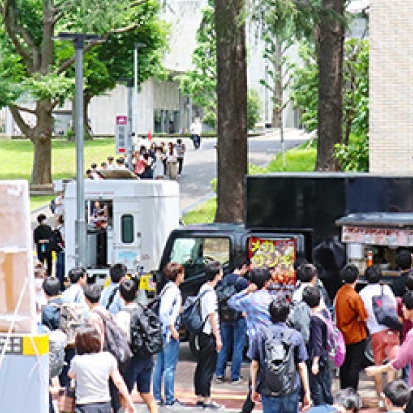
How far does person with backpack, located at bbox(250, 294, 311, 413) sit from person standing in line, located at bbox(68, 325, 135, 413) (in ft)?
4.29

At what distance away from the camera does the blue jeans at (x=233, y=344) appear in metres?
14.4

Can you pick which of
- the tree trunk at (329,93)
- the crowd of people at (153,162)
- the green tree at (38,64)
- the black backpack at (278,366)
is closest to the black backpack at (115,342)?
the black backpack at (278,366)

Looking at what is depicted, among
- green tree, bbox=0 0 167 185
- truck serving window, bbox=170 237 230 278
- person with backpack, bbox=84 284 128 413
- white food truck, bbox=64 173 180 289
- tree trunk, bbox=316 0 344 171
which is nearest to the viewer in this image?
person with backpack, bbox=84 284 128 413

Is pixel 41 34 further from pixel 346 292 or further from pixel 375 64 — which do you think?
pixel 346 292

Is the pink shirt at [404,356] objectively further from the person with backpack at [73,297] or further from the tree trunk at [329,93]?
the tree trunk at [329,93]

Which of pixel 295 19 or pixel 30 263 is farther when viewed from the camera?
pixel 295 19

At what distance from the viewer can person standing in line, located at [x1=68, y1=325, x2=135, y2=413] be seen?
9.42 meters

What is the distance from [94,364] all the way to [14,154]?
46.5 m

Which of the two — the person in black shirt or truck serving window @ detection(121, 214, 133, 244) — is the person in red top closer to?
the person in black shirt

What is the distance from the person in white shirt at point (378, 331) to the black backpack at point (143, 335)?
2.64 meters

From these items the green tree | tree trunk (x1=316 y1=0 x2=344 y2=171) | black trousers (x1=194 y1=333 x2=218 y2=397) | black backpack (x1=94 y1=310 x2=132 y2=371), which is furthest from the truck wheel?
the green tree

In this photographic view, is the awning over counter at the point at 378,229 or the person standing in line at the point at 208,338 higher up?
the awning over counter at the point at 378,229

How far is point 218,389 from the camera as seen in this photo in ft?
46.7

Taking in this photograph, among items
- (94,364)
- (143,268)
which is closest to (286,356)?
(94,364)
